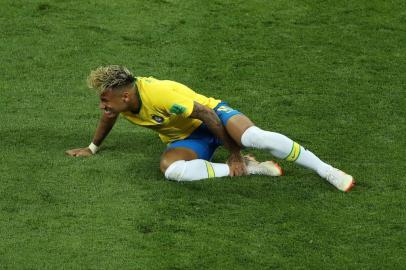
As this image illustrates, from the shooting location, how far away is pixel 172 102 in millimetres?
8453

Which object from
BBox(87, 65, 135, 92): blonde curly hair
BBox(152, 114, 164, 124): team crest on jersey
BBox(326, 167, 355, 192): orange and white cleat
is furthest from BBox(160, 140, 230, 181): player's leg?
BBox(326, 167, 355, 192): orange and white cleat

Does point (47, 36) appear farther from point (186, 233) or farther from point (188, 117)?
point (186, 233)

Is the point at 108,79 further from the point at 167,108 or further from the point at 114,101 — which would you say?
the point at 167,108

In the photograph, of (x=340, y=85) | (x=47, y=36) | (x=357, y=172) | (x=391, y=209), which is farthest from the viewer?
(x=47, y=36)

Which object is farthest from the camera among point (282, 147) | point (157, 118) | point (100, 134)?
point (100, 134)

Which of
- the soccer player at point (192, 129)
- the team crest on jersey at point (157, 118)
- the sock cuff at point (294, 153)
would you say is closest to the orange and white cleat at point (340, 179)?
the soccer player at point (192, 129)

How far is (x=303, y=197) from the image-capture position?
8258 millimetres

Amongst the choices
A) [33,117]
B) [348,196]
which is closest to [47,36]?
[33,117]

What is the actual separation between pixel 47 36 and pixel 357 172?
4511 mm

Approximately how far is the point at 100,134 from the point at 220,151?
3.39 feet

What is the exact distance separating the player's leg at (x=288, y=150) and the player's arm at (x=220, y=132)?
83 mm

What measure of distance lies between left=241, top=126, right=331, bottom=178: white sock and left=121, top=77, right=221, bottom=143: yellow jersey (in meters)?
0.49

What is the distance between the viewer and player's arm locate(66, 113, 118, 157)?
8969 millimetres

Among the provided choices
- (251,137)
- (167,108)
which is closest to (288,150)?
(251,137)
